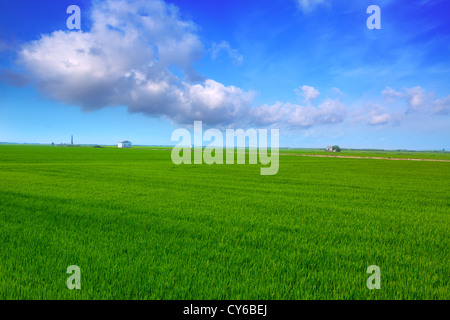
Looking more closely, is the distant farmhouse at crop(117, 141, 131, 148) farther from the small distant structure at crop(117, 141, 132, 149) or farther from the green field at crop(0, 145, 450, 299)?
the green field at crop(0, 145, 450, 299)

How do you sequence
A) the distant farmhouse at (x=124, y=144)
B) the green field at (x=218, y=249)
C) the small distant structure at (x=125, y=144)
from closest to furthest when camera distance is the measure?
the green field at (x=218, y=249) → the small distant structure at (x=125, y=144) → the distant farmhouse at (x=124, y=144)

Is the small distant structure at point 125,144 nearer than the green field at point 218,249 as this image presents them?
No

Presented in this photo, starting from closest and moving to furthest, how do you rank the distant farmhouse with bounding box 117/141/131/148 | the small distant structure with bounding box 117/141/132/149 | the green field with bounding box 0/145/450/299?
the green field with bounding box 0/145/450/299
the small distant structure with bounding box 117/141/132/149
the distant farmhouse with bounding box 117/141/131/148

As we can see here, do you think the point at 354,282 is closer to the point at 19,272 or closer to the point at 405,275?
the point at 405,275

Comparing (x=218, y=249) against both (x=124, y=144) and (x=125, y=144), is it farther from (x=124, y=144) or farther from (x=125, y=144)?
(x=125, y=144)

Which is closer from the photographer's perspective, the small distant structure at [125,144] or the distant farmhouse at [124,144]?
the small distant structure at [125,144]

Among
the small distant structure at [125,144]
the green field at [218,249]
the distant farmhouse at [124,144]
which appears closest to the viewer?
the green field at [218,249]

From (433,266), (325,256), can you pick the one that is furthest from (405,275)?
(325,256)

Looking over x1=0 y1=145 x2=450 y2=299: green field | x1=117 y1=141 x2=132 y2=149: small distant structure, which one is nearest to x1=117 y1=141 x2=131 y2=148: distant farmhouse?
x1=117 y1=141 x2=132 y2=149: small distant structure

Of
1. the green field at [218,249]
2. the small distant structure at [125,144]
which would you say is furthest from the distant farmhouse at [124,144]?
the green field at [218,249]

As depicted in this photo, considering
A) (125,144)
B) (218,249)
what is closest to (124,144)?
(125,144)

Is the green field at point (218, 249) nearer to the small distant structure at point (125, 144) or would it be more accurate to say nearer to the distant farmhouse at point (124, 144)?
the small distant structure at point (125, 144)

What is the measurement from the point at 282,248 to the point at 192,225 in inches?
114

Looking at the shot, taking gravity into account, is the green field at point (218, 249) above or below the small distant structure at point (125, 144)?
below
